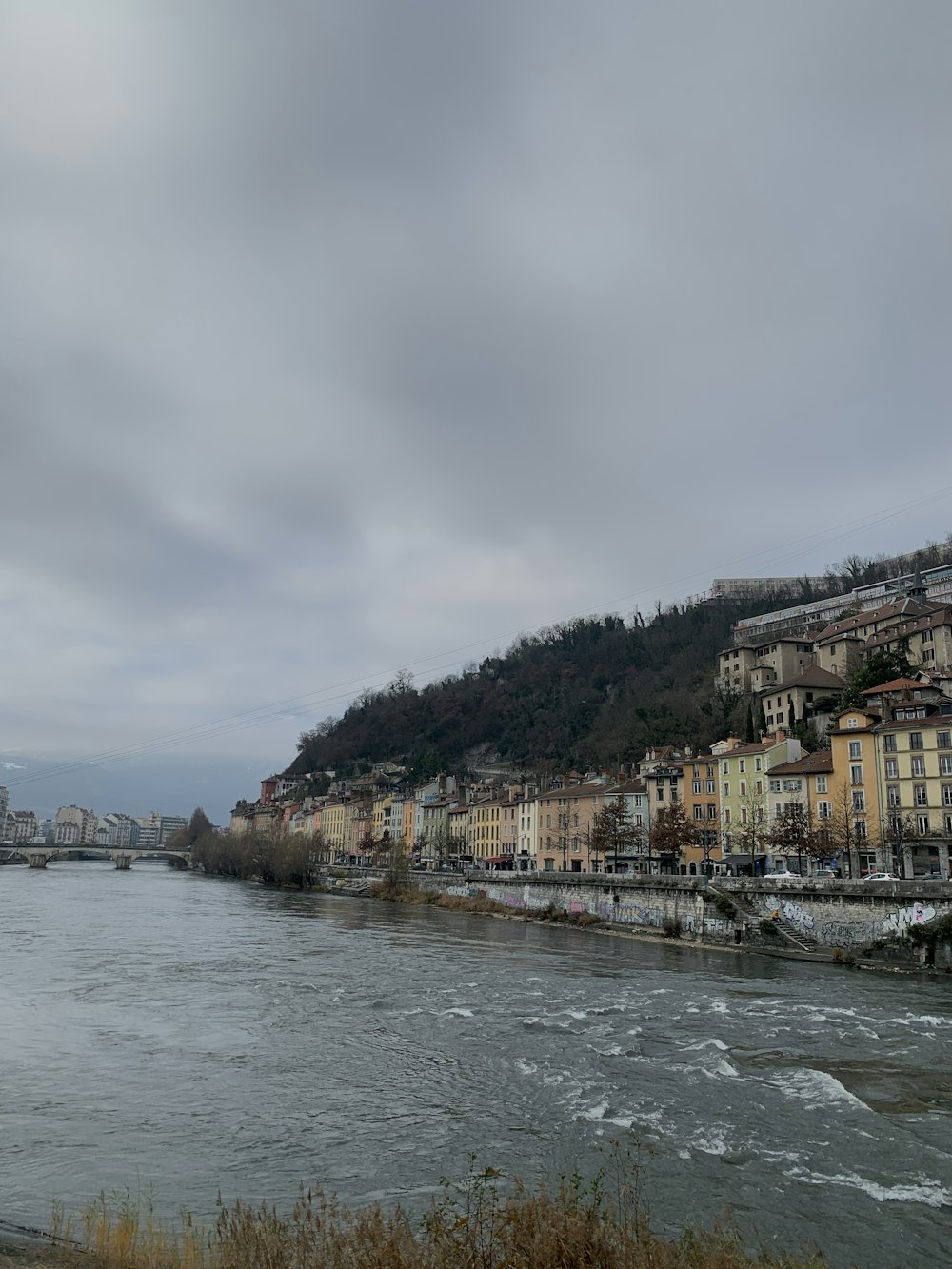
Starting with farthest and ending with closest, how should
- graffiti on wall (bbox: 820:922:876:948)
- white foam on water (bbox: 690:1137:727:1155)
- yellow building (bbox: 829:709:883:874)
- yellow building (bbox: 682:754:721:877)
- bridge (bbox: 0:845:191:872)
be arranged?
1. bridge (bbox: 0:845:191:872)
2. yellow building (bbox: 682:754:721:877)
3. yellow building (bbox: 829:709:883:874)
4. graffiti on wall (bbox: 820:922:876:948)
5. white foam on water (bbox: 690:1137:727:1155)

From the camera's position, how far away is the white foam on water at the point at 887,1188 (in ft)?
42.7

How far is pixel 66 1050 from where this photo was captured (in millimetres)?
21391

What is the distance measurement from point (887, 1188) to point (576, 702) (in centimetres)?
13528

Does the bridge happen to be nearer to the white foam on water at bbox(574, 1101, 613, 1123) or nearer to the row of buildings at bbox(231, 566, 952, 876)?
the row of buildings at bbox(231, 566, 952, 876)

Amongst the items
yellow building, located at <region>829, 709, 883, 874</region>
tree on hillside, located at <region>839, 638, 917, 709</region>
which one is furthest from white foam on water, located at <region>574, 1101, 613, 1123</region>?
tree on hillside, located at <region>839, 638, 917, 709</region>

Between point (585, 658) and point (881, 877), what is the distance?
121m

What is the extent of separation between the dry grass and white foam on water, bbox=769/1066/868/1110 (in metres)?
7.55

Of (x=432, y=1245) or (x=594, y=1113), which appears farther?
(x=594, y=1113)

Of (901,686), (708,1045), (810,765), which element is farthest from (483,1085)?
(901,686)

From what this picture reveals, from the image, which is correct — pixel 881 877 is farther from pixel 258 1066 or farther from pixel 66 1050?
pixel 66 1050

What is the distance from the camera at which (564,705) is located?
150 meters

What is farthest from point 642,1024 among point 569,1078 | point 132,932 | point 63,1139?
point 132,932

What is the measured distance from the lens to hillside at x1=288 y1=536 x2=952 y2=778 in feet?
361

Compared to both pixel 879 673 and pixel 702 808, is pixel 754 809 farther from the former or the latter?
pixel 879 673
